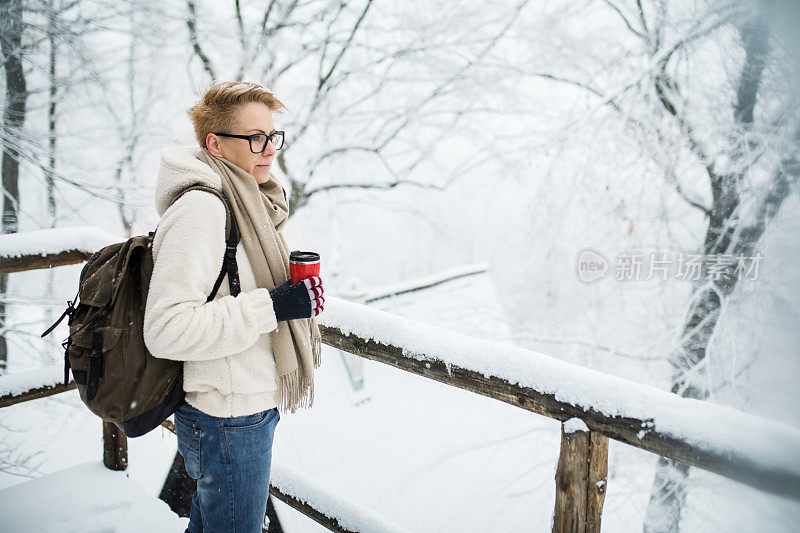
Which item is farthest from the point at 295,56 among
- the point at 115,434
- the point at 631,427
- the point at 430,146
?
the point at 631,427

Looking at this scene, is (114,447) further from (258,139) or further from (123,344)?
(258,139)

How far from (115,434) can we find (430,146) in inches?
282

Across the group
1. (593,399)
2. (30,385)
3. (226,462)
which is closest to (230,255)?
(226,462)

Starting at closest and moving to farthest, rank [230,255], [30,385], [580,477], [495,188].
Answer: [230,255] < [580,477] < [30,385] < [495,188]

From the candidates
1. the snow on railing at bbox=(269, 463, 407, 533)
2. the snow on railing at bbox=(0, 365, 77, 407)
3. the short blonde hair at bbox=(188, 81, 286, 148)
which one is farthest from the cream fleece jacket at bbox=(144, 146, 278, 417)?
the snow on railing at bbox=(0, 365, 77, 407)

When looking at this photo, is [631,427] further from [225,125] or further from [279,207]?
[225,125]

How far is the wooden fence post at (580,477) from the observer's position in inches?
46.4

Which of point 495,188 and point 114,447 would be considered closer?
point 114,447

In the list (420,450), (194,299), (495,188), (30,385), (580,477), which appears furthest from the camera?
(495,188)

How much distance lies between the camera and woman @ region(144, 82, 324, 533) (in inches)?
39.6

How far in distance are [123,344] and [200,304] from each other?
10.0 inches

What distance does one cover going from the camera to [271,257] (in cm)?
119

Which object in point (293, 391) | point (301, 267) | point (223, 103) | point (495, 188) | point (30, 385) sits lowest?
point (30, 385)

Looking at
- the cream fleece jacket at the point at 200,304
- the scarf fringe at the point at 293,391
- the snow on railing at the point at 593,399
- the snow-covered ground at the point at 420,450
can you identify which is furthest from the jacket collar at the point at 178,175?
the snow-covered ground at the point at 420,450
